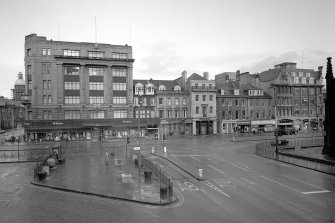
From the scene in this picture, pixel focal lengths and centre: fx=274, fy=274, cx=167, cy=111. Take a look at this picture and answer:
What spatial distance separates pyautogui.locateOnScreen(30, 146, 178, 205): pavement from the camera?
1995 centimetres

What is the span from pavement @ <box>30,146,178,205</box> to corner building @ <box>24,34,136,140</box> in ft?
101

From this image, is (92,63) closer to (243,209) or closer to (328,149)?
(328,149)

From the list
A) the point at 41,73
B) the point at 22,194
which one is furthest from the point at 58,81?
the point at 22,194

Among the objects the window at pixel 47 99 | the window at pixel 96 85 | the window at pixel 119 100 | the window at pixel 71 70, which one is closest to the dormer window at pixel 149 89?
the window at pixel 119 100

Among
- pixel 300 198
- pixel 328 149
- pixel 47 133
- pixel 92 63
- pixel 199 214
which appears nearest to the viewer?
pixel 199 214

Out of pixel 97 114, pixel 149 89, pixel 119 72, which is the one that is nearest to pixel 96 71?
pixel 119 72

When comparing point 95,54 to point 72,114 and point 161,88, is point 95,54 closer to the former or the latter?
point 72,114

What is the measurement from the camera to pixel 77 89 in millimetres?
64312

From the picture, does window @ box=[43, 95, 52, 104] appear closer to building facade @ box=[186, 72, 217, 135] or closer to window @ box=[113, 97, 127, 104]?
window @ box=[113, 97, 127, 104]

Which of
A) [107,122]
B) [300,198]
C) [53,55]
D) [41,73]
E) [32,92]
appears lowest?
[300,198]

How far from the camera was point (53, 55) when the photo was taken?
204 ft

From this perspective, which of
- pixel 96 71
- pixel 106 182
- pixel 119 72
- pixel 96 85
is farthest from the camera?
pixel 119 72

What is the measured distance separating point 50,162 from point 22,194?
9.62 meters

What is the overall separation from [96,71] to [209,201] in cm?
5276
